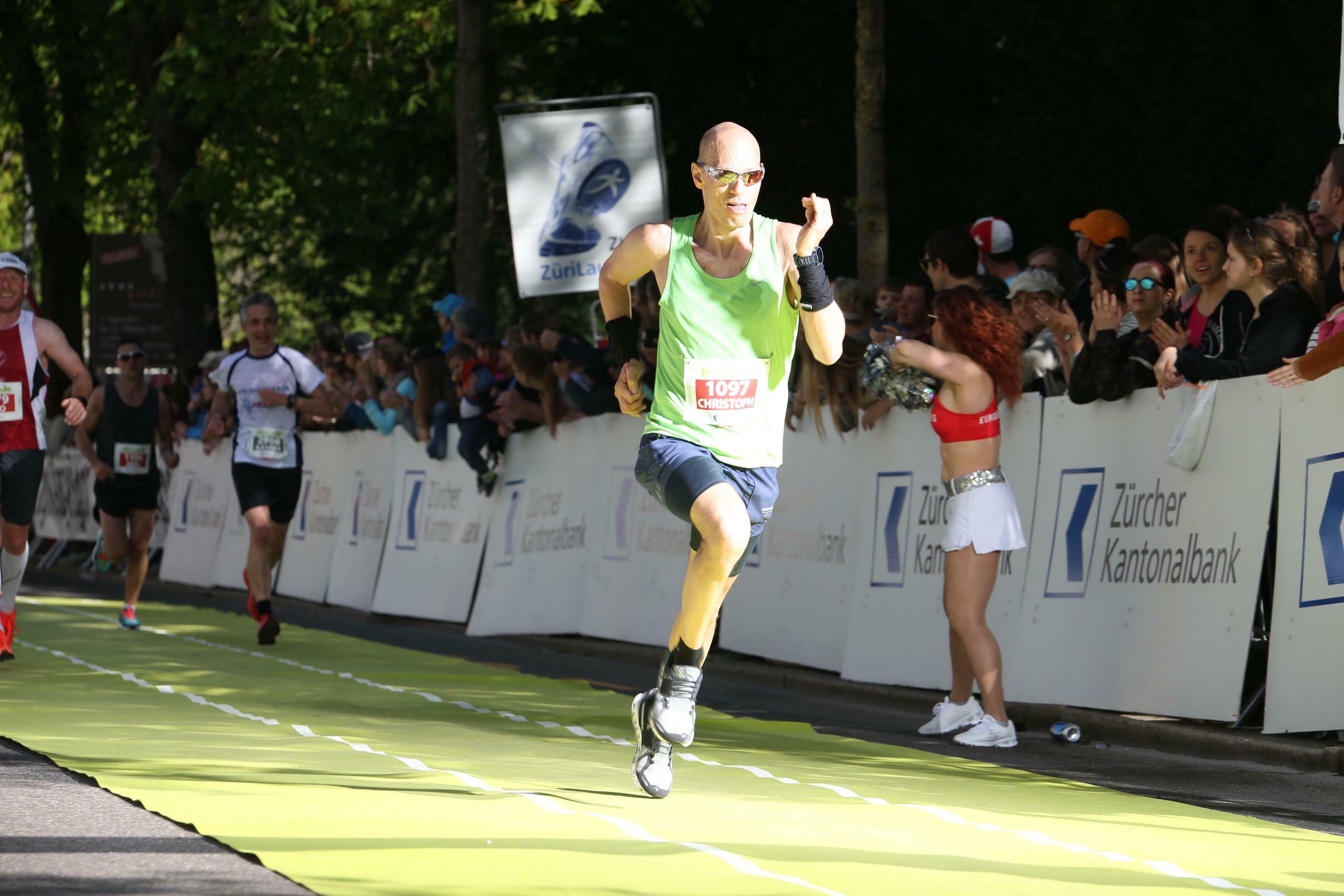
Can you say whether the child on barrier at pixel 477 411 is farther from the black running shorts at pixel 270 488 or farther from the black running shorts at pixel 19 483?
the black running shorts at pixel 19 483

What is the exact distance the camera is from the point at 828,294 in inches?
267

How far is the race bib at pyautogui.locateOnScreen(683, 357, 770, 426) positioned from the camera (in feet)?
22.6

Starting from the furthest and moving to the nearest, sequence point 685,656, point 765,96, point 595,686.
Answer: point 765,96 → point 595,686 → point 685,656

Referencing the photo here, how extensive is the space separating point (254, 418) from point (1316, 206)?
708 cm

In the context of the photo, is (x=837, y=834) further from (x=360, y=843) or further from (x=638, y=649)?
(x=638, y=649)

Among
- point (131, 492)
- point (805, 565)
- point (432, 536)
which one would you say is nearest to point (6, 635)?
point (131, 492)

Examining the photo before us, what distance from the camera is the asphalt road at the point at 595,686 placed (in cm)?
540

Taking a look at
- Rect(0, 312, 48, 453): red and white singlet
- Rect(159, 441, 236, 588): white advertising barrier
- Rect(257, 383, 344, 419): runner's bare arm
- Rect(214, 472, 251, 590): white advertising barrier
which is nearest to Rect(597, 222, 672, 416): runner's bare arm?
Rect(0, 312, 48, 453): red and white singlet

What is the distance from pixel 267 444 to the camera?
13.9 m

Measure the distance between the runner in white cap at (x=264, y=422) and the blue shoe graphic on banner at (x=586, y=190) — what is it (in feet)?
7.72

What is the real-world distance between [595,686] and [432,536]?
5.68 m

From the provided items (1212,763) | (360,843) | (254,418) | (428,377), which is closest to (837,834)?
(360,843)

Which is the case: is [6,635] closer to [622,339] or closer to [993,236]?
[622,339]

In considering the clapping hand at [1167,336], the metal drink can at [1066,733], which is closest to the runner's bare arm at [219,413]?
the metal drink can at [1066,733]
